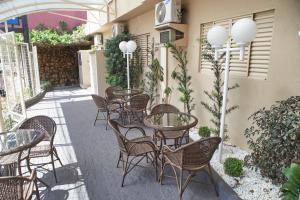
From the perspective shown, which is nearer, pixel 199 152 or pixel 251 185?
pixel 199 152

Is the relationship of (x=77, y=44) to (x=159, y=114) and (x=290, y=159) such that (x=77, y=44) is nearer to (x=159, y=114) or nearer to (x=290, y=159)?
(x=159, y=114)

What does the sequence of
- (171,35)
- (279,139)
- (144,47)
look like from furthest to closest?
1. (144,47)
2. (171,35)
3. (279,139)

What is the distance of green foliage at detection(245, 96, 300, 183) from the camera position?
2.38 meters

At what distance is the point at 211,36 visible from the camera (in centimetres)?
299

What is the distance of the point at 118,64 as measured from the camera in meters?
7.64

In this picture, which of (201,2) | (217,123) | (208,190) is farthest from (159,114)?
(201,2)

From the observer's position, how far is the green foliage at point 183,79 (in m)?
4.84

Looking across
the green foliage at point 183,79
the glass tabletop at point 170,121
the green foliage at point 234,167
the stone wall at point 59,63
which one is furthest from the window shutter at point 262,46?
the stone wall at point 59,63

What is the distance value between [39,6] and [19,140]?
23.3ft

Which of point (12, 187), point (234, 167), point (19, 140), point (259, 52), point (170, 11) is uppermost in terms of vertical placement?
point (170, 11)

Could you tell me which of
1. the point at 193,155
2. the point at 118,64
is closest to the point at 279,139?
the point at 193,155

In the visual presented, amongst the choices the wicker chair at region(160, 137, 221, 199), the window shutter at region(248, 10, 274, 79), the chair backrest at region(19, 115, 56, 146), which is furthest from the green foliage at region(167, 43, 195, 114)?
the chair backrest at region(19, 115, 56, 146)

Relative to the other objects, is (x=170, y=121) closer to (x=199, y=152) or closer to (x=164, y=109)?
(x=164, y=109)

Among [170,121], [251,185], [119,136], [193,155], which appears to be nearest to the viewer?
[193,155]
